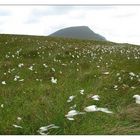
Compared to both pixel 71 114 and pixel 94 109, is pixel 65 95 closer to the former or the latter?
pixel 94 109

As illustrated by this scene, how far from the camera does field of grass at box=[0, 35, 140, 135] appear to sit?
26.8 feet

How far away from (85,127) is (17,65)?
7.79 m

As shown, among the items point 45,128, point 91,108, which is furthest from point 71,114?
point 45,128

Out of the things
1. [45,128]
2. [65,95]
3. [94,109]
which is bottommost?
[45,128]

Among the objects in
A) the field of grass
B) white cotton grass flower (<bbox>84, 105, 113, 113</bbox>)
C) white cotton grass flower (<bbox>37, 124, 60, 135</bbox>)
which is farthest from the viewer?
white cotton grass flower (<bbox>84, 105, 113, 113</bbox>)

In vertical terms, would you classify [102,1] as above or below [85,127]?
above

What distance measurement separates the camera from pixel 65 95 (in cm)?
1018

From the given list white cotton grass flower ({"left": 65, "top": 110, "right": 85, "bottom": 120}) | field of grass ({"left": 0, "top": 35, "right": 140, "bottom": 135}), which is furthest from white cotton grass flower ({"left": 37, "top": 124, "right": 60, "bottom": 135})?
white cotton grass flower ({"left": 65, "top": 110, "right": 85, "bottom": 120})

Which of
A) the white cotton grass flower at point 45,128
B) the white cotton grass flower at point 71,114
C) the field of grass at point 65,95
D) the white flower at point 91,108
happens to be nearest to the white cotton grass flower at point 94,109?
the white flower at point 91,108

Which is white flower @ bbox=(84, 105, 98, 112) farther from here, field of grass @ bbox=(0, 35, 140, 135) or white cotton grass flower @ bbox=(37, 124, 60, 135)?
white cotton grass flower @ bbox=(37, 124, 60, 135)

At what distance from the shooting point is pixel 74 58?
17938mm

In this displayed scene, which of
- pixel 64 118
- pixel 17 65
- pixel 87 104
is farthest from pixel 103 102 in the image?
pixel 17 65

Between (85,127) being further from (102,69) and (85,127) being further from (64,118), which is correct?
(102,69)

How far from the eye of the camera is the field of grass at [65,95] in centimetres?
818
